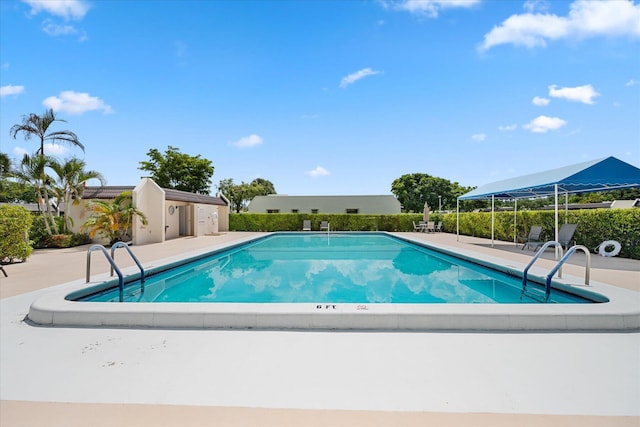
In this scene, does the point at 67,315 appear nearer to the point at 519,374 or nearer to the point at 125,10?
the point at 519,374

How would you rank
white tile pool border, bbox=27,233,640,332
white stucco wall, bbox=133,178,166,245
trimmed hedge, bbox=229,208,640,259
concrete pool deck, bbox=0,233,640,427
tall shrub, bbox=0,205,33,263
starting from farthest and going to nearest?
white stucco wall, bbox=133,178,166,245 < trimmed hedge, bbox=229,208,640,259 < tall shrub, bbox=0,205,33,263 < white tile pool border, bbox=27,233,640,332 < concrete pool deck, bbox=0,233,640,427

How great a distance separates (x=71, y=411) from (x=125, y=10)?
12.2 m

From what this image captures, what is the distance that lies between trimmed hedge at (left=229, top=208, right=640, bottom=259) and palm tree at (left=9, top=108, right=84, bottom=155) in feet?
37.3

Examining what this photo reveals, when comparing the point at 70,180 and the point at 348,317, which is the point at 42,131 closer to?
the point at 70,180

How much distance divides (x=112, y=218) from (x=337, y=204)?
20243mm

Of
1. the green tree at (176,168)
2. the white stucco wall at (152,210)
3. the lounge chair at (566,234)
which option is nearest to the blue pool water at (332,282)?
the lounge chair at (566,234)

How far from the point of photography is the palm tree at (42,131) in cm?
1458

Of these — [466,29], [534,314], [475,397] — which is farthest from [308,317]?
[466,29]

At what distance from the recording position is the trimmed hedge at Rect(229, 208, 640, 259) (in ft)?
33.2

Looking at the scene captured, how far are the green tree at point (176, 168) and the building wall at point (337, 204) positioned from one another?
412 inches

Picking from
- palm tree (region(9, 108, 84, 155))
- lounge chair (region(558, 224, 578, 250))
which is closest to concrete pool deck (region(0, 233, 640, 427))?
lounge chair (region(558, 224, 578, 250))

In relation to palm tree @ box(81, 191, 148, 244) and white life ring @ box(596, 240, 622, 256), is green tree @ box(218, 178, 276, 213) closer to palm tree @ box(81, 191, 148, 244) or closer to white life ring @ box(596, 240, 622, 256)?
palm tree @ box(81, 191, 148, 244)

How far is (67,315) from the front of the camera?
4.25 m

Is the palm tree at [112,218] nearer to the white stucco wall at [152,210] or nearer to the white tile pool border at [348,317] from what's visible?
the white stucco wall at [152,210]
